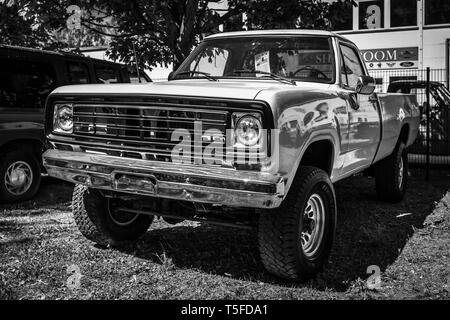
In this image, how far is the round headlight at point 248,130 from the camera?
3139 mm

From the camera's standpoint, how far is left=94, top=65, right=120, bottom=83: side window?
24.8 ft

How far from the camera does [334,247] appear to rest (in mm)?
4652

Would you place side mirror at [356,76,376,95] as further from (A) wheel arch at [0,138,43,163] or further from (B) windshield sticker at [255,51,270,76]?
(A) wheel arch at [0,138,43,163]

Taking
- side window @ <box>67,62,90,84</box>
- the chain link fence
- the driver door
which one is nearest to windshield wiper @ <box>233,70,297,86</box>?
the driver door

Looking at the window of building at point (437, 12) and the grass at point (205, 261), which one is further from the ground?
the window of building at point (437, 12)

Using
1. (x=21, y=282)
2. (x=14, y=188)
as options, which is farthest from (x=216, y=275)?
(x=14, y=188)

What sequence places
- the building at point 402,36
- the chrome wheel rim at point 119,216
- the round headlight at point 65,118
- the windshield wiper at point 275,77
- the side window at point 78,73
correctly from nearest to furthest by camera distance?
the round headlight at point 65,118 → the windshield wiper at point 275,77 → the chrome wheel rim at point 119,216 → the side window at point 78,73 → the building at point 402,36

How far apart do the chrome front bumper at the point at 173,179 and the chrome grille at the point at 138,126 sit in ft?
0.26

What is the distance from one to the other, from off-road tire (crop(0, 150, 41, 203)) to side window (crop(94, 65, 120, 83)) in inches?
64.6

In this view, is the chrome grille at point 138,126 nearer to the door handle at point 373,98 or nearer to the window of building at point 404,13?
the door handle at point 373,98

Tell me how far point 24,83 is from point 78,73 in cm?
91

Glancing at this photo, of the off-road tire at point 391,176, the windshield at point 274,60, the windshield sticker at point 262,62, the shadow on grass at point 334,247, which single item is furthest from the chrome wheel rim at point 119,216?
the off-road tire at point 391,176

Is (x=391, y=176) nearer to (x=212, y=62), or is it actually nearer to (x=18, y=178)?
(x=212, y=62)

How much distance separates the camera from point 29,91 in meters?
6.53
